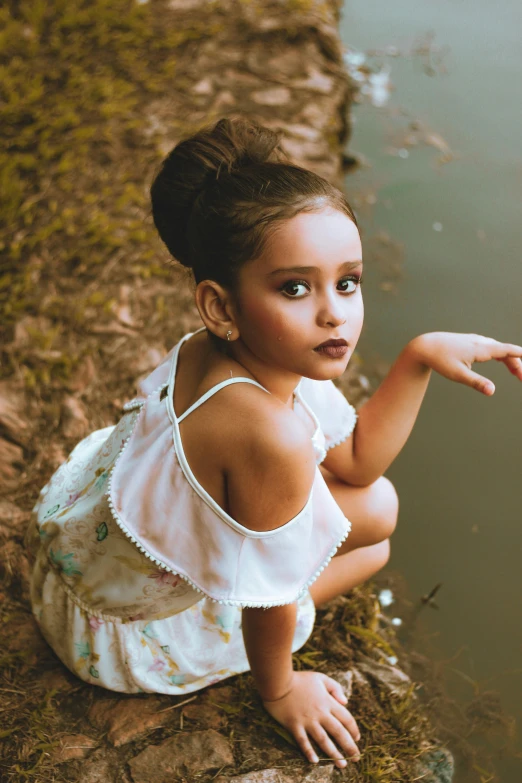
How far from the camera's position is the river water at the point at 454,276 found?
212 cm

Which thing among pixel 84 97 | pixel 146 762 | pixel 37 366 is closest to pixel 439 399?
pixel 37 366

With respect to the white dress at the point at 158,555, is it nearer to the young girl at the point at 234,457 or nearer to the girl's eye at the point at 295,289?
the young girl at the point at 234,457

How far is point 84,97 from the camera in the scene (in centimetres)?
337

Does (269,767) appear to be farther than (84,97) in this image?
No

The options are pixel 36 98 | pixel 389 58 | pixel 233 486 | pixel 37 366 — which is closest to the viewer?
pixel 233 486

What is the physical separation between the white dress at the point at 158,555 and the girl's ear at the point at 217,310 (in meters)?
0.09

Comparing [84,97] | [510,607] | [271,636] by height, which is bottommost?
[510,607]

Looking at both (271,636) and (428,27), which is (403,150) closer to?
(428,27)

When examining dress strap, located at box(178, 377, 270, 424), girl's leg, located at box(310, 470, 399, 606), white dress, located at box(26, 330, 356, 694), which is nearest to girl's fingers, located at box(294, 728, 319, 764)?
white dress, located at box(26, 330, 356, 694)

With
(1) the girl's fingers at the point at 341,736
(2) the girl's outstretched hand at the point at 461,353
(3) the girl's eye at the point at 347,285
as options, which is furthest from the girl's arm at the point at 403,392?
(1) the girl's fingers at the point at 341,736

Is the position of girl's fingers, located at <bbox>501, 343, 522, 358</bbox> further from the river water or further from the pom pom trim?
the river water

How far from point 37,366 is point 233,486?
1401 mm

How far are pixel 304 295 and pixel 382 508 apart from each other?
763 millimetres

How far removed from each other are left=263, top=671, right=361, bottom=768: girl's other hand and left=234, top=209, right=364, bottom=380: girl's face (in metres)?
0.76
